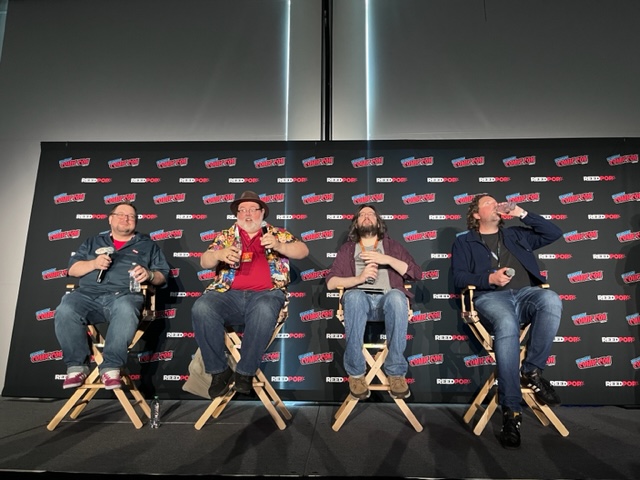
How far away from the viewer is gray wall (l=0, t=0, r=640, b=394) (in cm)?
381

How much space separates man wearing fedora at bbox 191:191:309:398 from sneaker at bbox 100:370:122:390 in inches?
19.7

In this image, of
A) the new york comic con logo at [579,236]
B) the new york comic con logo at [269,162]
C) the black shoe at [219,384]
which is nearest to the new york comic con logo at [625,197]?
the new york comic con logo at [579,236]

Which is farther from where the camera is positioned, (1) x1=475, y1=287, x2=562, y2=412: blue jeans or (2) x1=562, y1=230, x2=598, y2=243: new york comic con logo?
(2) x1=562, y1=230, x2=598, y2=243: new york comic con logo

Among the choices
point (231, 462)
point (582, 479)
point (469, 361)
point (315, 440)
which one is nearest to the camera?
point (582, 479)

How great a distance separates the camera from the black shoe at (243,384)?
2307 mm

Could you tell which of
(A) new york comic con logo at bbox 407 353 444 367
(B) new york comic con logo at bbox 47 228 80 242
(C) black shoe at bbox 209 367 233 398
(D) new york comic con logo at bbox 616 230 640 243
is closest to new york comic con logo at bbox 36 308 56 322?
(B) new york comic con logo at bbox 47 228 80 242

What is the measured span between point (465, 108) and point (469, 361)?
2260mm

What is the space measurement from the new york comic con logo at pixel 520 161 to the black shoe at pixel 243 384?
8.90ft

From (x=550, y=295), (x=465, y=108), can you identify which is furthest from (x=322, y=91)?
(x=550, y=295)

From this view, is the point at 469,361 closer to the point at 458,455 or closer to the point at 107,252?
the point at 458,455

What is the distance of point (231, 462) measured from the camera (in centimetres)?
187

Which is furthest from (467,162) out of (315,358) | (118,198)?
(118,198)

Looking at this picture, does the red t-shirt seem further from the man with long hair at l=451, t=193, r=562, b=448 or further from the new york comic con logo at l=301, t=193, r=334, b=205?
the man with long hair at l=451, t=193, r=562, b=448

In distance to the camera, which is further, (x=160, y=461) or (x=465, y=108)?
(x=465, y=108)
